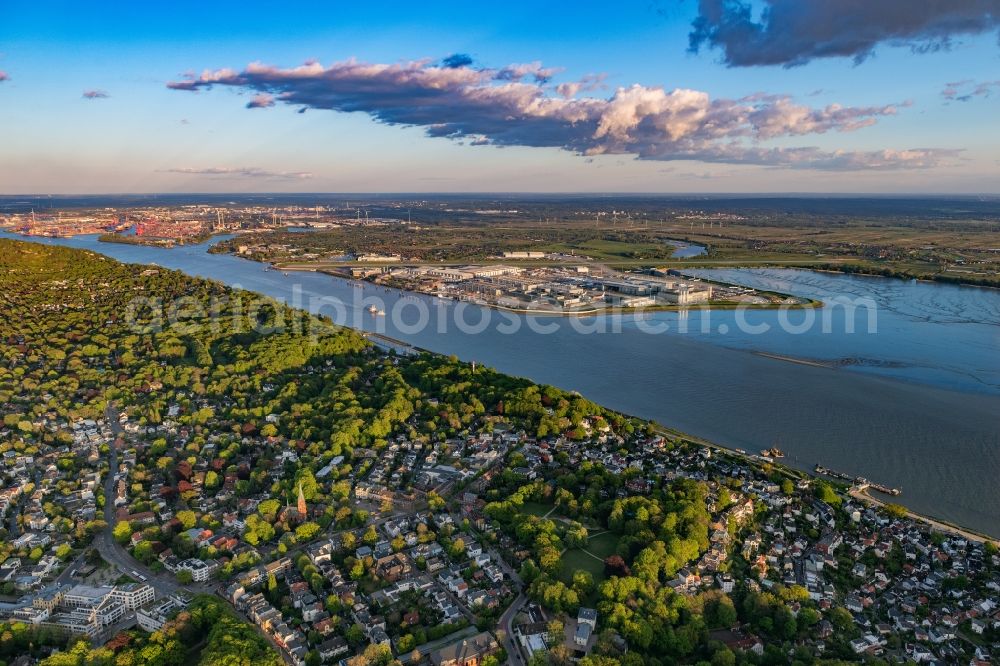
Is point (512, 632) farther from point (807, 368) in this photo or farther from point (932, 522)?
point (807, 368)

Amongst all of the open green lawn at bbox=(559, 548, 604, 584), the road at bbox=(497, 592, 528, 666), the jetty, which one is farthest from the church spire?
the jetty

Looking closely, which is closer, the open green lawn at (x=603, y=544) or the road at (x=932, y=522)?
the open green lawn at (x=603, y=544)

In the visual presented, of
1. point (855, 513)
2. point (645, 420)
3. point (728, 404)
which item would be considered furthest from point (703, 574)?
point (728, 404)

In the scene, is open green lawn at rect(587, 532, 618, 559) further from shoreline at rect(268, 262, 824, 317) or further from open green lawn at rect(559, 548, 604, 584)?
shoreline at rect(268, 262, 824, 317)

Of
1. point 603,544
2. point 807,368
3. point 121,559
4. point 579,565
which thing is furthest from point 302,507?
point 807,368

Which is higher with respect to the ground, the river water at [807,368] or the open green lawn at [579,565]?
the river water at [807,368]

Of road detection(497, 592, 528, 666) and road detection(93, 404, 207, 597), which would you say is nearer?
road detection(497, 592, 528, 666)

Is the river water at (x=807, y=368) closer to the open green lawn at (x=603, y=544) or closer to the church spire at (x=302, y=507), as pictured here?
the open green lawn at (x=603, y=544)

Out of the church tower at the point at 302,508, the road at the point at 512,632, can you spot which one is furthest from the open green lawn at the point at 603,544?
the church tower at the point at 302,508

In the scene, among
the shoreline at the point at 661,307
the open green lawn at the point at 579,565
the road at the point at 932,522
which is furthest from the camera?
the shoreline at the point at 661,307
